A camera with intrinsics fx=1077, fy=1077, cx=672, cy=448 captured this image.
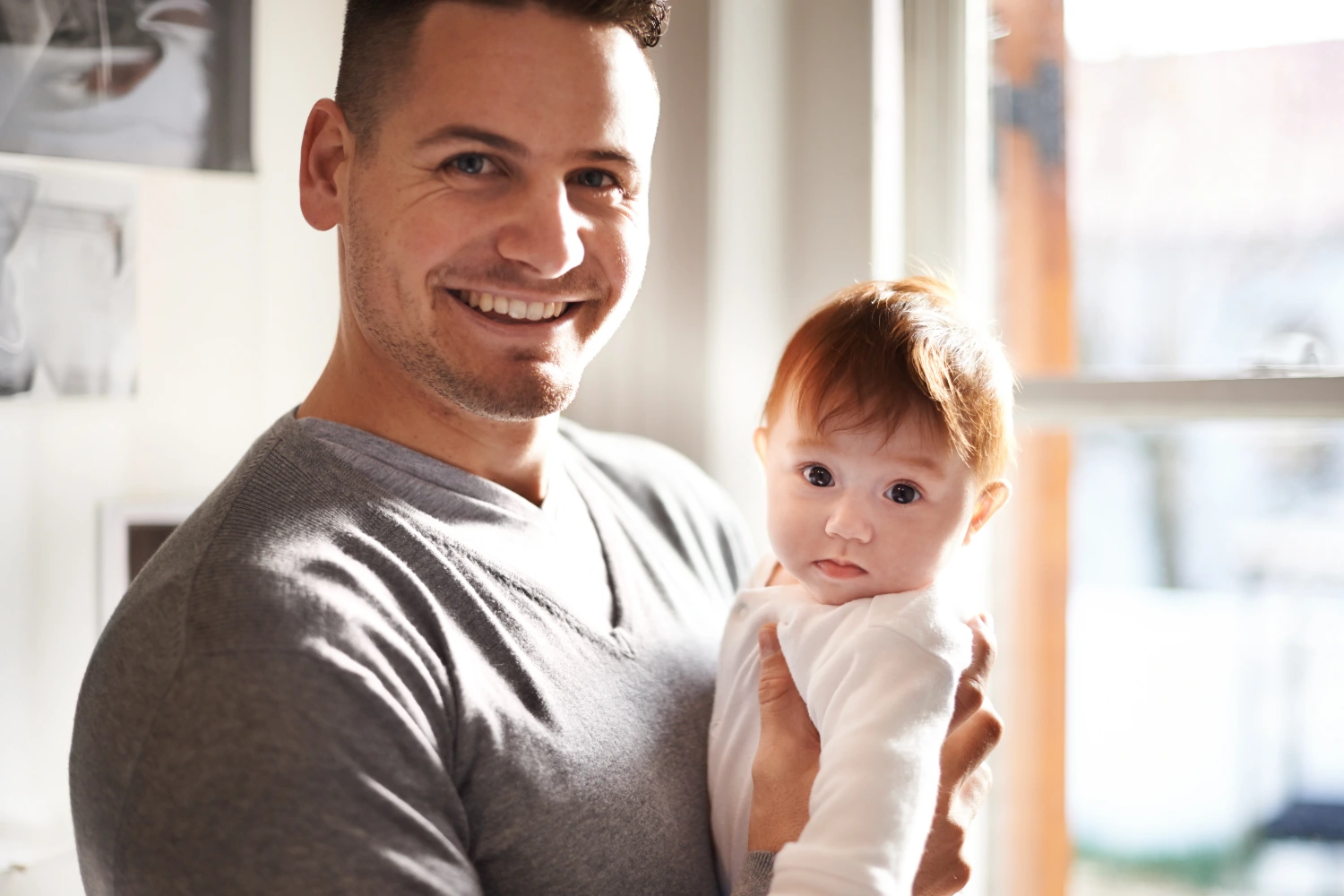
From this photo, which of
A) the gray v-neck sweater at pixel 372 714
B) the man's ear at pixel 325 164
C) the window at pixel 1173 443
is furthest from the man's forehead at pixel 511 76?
the window at pixel 1173 443

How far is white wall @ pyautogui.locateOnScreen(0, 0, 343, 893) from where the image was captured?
131cm

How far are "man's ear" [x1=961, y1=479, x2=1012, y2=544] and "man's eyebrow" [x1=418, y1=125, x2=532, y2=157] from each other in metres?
0.66

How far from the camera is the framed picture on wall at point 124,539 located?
4.54 feet

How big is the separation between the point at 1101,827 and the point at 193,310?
5.10 ft

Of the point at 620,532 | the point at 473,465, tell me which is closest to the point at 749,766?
the point at 620,532

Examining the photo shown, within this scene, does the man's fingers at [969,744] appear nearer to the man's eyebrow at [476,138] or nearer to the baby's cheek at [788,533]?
the baby's cheek at [788,533]

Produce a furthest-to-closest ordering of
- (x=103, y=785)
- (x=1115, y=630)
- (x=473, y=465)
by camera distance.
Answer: (x=1115, y=630) → (x=473, y=465) → (x=103, y=785)

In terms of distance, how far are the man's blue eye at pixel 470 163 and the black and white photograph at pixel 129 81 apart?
504 millimetres

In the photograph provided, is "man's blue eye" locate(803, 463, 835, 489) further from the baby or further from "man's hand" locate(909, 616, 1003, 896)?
"man's hand" locate(909, 616, 1003, 896)

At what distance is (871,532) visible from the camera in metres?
1.15

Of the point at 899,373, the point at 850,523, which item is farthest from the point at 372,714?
the point at 899,373

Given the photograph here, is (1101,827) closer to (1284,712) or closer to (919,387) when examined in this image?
(1284,712)

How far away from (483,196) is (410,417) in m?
0.26

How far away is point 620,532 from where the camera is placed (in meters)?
1.42
